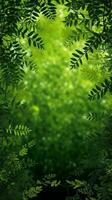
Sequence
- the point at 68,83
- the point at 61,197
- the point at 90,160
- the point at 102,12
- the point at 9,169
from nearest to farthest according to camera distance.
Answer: the point at 102,12 → the point at 9,169 → the point at 90,160 → the point at 61,197 → the point at 68,83

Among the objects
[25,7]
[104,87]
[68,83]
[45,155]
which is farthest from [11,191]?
[68,83]

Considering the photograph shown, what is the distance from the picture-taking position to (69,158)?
7.21 metres

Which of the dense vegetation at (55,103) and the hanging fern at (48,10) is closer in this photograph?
the hanging fern at (48,10)

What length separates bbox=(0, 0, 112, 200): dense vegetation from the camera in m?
2.91

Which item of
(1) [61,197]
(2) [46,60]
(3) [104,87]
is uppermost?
(2) [46,60]

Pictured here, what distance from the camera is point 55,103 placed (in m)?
8.55

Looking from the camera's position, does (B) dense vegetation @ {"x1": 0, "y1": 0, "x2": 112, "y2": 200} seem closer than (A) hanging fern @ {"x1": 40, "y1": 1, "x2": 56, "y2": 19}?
No

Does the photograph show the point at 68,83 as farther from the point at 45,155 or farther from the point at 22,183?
the point at 22,183

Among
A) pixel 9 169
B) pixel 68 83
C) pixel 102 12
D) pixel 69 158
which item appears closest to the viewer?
pixel 102 12

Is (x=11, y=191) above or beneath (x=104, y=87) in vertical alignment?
beneath

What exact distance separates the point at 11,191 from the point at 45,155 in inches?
135

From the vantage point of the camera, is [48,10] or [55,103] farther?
[55,103]

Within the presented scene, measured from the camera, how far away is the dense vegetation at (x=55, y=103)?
2.91 meters

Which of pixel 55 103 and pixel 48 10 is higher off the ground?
pixel 48 10
